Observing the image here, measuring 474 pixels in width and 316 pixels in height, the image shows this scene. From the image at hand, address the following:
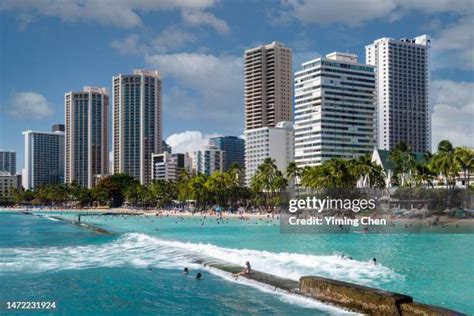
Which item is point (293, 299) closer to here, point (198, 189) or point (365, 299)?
point (365, 299)

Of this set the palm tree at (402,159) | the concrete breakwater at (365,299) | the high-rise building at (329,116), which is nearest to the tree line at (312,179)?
the palm tree at (402,159)

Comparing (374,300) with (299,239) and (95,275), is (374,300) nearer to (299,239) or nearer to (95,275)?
(95,275)

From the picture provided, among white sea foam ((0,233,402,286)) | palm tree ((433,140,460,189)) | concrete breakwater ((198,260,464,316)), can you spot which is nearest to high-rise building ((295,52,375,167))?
palm tree ((433,140,460,189))

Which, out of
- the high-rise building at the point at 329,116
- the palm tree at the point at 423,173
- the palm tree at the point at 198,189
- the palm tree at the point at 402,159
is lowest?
the palm tree at the point at 198,189

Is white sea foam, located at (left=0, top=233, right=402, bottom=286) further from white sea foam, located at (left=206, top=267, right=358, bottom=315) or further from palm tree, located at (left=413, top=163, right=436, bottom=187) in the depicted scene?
palm tree, located at (left=413, top=163, right=436, bottom=187)

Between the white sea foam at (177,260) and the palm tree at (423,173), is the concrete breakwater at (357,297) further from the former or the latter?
the palm tree at (423,173)

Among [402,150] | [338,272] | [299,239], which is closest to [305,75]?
[402,150]

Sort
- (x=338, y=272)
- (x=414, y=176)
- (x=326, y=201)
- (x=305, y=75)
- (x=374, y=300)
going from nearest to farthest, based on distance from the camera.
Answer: (x=374, y=300), (x=338, y=272), (x=326, y=201), (x=414, y=176), (x=305, y=75)
